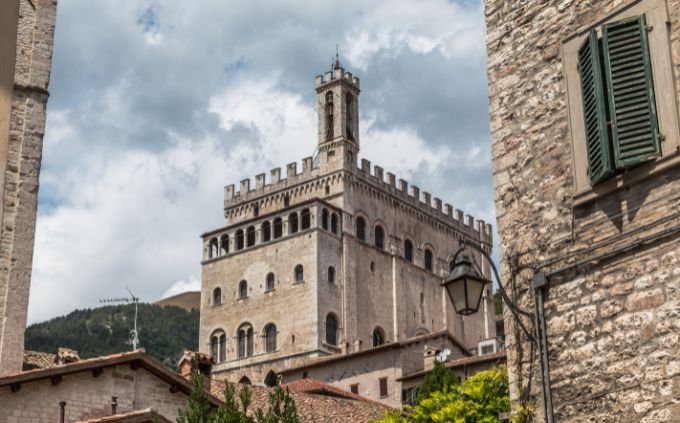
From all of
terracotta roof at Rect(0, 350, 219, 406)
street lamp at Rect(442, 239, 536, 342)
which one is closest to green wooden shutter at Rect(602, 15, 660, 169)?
street lamp at Rect(442, 239, 536, 342)

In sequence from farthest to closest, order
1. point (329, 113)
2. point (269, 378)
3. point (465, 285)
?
point (329, 113)
point (269, 378)
point (465, 285)

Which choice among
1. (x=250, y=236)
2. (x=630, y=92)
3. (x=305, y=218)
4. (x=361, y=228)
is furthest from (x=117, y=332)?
(x=630, y=92)

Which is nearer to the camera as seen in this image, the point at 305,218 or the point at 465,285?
the point at 465,285

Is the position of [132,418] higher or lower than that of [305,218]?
lower

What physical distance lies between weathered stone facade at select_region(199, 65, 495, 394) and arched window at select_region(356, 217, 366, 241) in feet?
0.29

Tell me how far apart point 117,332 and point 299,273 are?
35.0 m

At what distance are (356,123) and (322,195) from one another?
582cm

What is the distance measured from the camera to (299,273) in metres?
62.0

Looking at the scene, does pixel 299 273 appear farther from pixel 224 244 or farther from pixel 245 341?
pixel 224 244

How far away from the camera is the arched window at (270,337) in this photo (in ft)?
202

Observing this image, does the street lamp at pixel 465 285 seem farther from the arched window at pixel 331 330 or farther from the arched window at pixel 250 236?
the arched window at pixel 250 236

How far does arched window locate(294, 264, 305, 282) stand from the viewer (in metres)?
61.7

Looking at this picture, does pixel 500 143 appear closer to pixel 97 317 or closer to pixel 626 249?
pixel 626 249

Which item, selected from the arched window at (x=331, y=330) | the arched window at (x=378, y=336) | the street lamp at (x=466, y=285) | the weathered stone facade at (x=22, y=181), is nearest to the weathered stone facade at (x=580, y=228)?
the street lamp at (x=466, y=285)
